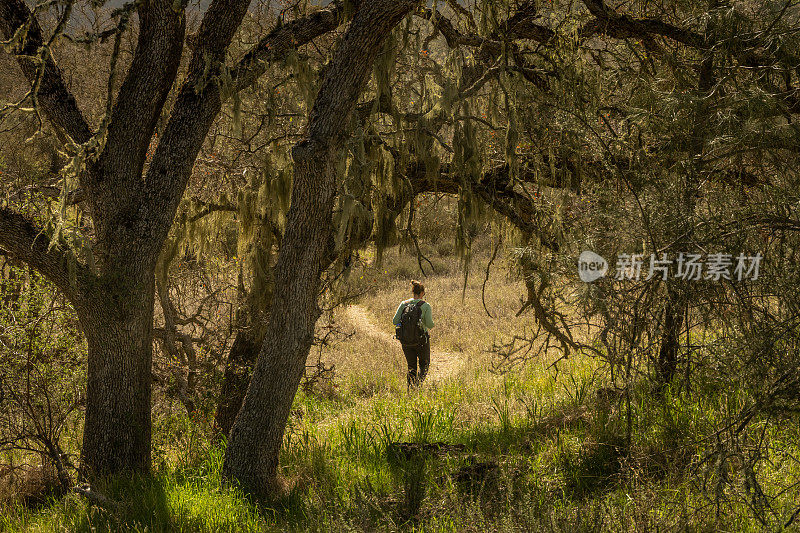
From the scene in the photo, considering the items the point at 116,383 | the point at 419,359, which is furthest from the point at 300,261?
the point at 419,359

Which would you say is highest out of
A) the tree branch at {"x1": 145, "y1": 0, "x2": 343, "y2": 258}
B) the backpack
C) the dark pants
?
the tree branch at {"x1": 145, "y1": 0, "x2": 343, "y2": 258}

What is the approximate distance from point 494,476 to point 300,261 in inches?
93.1

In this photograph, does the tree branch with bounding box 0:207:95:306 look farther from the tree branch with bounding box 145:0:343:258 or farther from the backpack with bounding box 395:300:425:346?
the backpack with bounding box 395:300:425:346

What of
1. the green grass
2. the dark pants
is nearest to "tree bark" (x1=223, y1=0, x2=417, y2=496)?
the green grass

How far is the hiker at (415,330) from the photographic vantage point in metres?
10.1

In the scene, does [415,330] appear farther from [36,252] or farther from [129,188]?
[36,252]

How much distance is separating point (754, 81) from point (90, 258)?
17.1 feet

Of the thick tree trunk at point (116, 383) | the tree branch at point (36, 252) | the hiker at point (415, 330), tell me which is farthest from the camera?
the hiker at point (415, 330)

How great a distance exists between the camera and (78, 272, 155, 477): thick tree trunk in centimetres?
566

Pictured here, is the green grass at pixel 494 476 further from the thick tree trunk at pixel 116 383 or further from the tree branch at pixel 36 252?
the tree branch at pixel 36 252

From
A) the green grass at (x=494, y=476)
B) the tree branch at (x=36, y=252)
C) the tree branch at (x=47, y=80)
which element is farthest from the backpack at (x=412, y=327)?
the tree branch at (x=47, y=80)

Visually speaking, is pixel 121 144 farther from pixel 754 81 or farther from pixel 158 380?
pixel 754 81

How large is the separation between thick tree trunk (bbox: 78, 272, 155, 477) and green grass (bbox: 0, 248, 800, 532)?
0.40 m

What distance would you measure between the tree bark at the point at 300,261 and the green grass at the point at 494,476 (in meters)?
0.37
